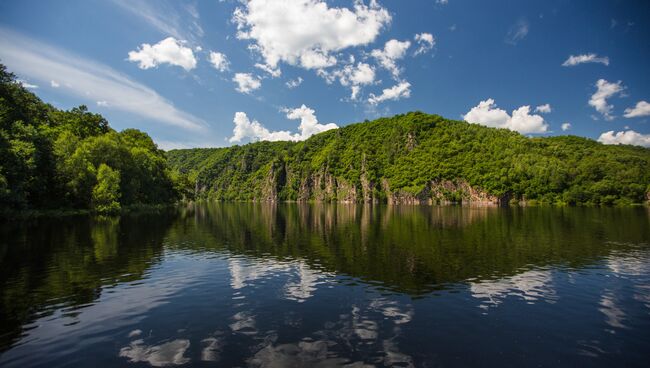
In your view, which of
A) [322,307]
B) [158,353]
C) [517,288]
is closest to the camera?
[158,353]

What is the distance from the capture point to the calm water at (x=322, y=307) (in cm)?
1357

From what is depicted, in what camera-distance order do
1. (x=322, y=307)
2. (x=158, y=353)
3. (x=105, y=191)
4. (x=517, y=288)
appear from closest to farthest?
(x=158, y=353), (x=322, y=307), (x=517, y=288), (x=105, y=191)

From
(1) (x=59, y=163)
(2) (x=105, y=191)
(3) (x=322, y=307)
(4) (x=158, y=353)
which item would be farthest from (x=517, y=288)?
(1) (x=59, y=163)

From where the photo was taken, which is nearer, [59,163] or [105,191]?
[59,163]

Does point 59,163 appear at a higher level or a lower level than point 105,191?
higher

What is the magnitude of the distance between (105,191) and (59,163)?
1111 centimetres

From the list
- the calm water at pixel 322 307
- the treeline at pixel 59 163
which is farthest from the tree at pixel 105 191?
the calm water at pixel 322 307

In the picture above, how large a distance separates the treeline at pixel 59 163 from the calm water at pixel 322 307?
90.8ft

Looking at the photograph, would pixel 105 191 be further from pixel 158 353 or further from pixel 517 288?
pixel 517 288

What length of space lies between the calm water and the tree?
47925mm

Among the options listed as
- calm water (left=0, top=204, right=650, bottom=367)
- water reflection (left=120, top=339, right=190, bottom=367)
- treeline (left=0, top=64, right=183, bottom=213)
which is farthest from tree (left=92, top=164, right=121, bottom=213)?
water reflection (left=120, top=339, right=190, bottom=367)

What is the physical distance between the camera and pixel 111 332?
15500mm

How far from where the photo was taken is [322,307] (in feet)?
62.8

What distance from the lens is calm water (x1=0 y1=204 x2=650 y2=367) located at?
13569 mm
